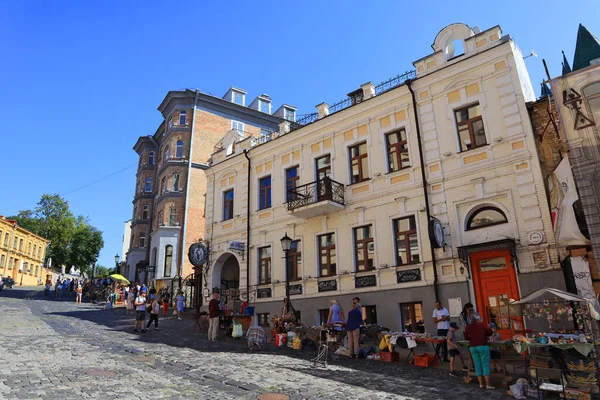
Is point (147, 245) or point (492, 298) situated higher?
point (147, 245)

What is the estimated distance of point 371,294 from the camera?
1706 cm

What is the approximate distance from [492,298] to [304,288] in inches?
319

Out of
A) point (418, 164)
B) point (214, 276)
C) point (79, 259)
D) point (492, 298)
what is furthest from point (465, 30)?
point (79, 259)

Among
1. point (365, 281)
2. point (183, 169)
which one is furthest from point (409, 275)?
point (183, 169)

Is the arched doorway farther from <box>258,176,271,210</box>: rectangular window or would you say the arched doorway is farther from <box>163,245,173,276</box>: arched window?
<box>163,245,173,276</box>: arched window

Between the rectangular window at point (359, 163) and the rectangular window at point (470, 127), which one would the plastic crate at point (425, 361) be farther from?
the rectangular window at point (359, 163)

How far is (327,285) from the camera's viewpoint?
18.6 meters

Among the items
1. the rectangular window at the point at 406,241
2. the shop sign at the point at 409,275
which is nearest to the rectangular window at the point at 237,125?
the rectangular window at the point at 406,241

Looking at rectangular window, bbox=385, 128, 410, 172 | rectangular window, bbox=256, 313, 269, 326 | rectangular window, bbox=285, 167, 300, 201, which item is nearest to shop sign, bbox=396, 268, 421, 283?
rectangular window, bbox=385, 128, 410, 172

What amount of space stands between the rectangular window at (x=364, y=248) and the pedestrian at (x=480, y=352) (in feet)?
27.1

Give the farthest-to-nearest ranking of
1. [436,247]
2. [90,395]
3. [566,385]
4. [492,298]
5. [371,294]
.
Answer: [371,294]
[436,247]
[492,298]
[566,385]
[90,395]

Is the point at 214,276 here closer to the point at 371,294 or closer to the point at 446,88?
the point at 371,294

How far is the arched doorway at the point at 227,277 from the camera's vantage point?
23734 mm

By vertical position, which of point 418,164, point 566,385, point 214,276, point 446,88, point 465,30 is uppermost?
point 465,30
